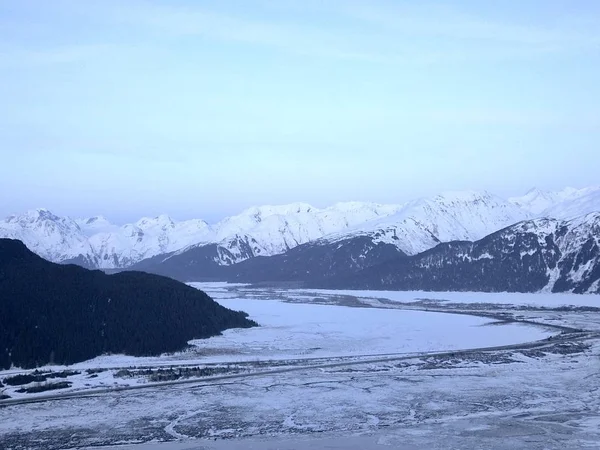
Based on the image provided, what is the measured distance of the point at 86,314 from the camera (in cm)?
7100

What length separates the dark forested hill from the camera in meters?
63.1

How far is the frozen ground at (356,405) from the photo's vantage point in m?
36.2

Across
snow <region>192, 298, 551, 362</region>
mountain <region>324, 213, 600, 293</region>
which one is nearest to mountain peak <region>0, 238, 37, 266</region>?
snow <region>192, 298, 551, 362</region>

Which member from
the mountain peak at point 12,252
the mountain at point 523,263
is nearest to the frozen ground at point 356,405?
the mountain peak at point 12,252

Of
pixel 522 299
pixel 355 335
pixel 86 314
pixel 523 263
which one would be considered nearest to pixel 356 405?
pixel 86 314

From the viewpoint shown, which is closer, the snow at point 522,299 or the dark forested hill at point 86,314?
the dark forested hill at point 86,314

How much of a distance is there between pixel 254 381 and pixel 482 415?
17320 mm

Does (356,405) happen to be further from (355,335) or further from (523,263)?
(523,263)

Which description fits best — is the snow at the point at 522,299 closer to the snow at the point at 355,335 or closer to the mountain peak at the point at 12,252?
the snow at the point at 355,335

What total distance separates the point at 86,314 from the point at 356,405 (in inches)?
1401

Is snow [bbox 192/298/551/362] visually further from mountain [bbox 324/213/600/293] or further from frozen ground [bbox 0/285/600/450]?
→ mountain [bbox 324/213/600/293]

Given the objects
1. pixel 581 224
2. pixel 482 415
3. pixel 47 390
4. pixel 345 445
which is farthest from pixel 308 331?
pixel 581 224

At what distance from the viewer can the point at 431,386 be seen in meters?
50.0

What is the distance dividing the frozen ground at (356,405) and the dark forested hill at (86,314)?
5946 mm
